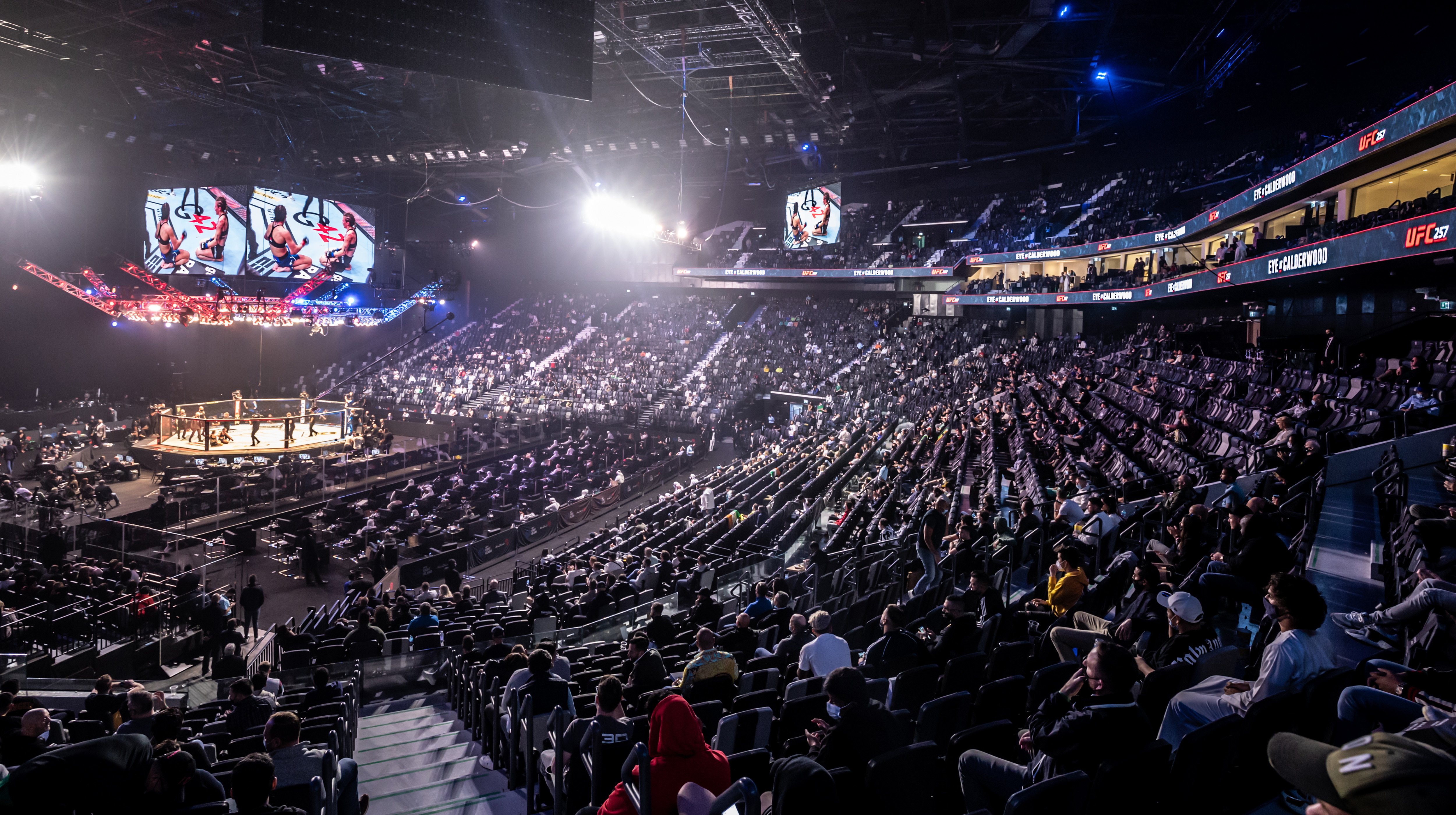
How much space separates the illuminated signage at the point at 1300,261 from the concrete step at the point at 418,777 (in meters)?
17.5

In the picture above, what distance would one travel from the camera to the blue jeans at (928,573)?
7.51 m

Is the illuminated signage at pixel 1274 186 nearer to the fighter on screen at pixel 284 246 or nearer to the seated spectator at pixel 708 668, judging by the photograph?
the seated spectator at pixel 708 668

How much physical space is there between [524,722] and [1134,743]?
3904mm

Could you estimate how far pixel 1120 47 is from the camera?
23.5 meters

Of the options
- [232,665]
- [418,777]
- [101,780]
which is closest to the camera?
[101,780]

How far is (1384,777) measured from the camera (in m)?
1.42

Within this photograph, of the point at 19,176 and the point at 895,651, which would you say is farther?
the point at 19,176

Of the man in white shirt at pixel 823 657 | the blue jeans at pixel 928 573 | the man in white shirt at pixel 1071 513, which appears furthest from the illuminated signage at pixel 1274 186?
the man in white shirt at pixel 823 657

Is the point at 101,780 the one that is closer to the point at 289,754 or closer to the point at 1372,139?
the point at 289,754

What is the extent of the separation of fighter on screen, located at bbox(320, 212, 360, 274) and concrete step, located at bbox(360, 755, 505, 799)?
32204 millimetres

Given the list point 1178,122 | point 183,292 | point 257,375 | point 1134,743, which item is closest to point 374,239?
point 183,292

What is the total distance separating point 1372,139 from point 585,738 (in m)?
17.9

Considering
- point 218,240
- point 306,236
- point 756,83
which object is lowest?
point 218,240

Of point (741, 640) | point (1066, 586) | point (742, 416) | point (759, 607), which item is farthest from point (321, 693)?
point (742, 416)
